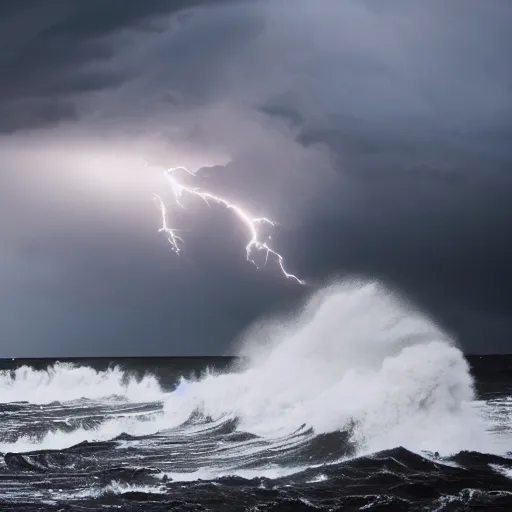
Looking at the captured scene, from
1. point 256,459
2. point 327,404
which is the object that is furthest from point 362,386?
point 256,459

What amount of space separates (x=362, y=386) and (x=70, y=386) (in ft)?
139

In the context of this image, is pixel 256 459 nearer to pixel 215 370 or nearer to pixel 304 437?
pixel 304 437

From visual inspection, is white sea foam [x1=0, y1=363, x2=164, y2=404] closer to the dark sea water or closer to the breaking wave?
the breaking wave

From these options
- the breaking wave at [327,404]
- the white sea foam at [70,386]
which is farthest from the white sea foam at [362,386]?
the white sea foam at [70,386]

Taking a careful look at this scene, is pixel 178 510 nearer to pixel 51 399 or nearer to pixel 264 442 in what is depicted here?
pixel 264 442

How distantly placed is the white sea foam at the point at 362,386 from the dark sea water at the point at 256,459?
12 centimetres

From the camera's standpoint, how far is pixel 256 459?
2264cm

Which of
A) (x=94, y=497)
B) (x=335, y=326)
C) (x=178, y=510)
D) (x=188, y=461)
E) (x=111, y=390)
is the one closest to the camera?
(x=178, y=510)

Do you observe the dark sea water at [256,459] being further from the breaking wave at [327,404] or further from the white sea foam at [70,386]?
the white sea foam at [70,386]

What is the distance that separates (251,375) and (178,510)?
24557mm

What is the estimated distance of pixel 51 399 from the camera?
58844mm

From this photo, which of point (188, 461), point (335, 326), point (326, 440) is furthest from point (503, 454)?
point (335, 326)

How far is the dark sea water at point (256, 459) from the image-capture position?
681 inches

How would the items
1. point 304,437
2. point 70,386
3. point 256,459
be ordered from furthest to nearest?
point 70,386
point 304,437
point 256,459
